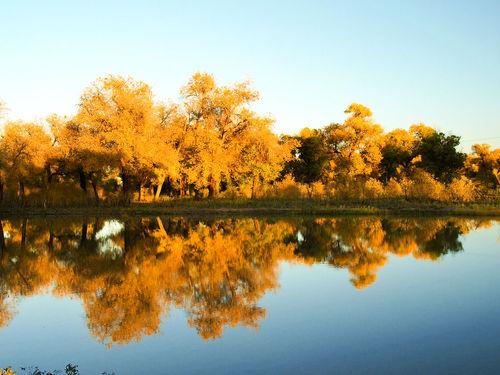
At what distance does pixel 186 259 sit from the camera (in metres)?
21.9

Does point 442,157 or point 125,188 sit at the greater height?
point 442,157

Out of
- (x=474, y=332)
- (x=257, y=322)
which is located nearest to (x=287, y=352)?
(x=257, y=322)

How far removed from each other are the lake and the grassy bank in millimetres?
16730

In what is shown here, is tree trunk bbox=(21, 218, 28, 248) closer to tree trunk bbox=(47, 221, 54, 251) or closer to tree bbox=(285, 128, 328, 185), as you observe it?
tree trunk bbox=(47, 221, 54, 251)

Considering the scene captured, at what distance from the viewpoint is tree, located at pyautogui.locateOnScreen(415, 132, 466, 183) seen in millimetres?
64562

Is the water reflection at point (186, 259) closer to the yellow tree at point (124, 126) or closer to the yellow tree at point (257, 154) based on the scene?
the yellow tree at point (124, 126)

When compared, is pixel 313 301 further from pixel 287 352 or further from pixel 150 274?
pixel 150 274

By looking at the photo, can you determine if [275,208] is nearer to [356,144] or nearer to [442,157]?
[356,144]

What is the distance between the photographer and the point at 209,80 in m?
51.2

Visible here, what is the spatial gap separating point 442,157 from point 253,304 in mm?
55893

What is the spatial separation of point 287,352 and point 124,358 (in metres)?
3.27

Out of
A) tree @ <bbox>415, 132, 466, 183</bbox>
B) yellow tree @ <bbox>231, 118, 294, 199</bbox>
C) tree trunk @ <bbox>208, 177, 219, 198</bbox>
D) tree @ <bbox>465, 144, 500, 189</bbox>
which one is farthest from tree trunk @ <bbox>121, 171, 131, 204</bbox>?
tree @ <bbox>465, 144, 500, 189</bbox>

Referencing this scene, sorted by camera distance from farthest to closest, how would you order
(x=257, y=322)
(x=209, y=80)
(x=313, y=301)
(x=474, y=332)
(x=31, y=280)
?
(x=209, y=80)
(x=31, y=280)
(x=313, y=301)
(x=257, y=322)
(x=474, y=332)

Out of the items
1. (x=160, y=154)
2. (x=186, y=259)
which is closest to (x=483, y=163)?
(x=160, y=154)
